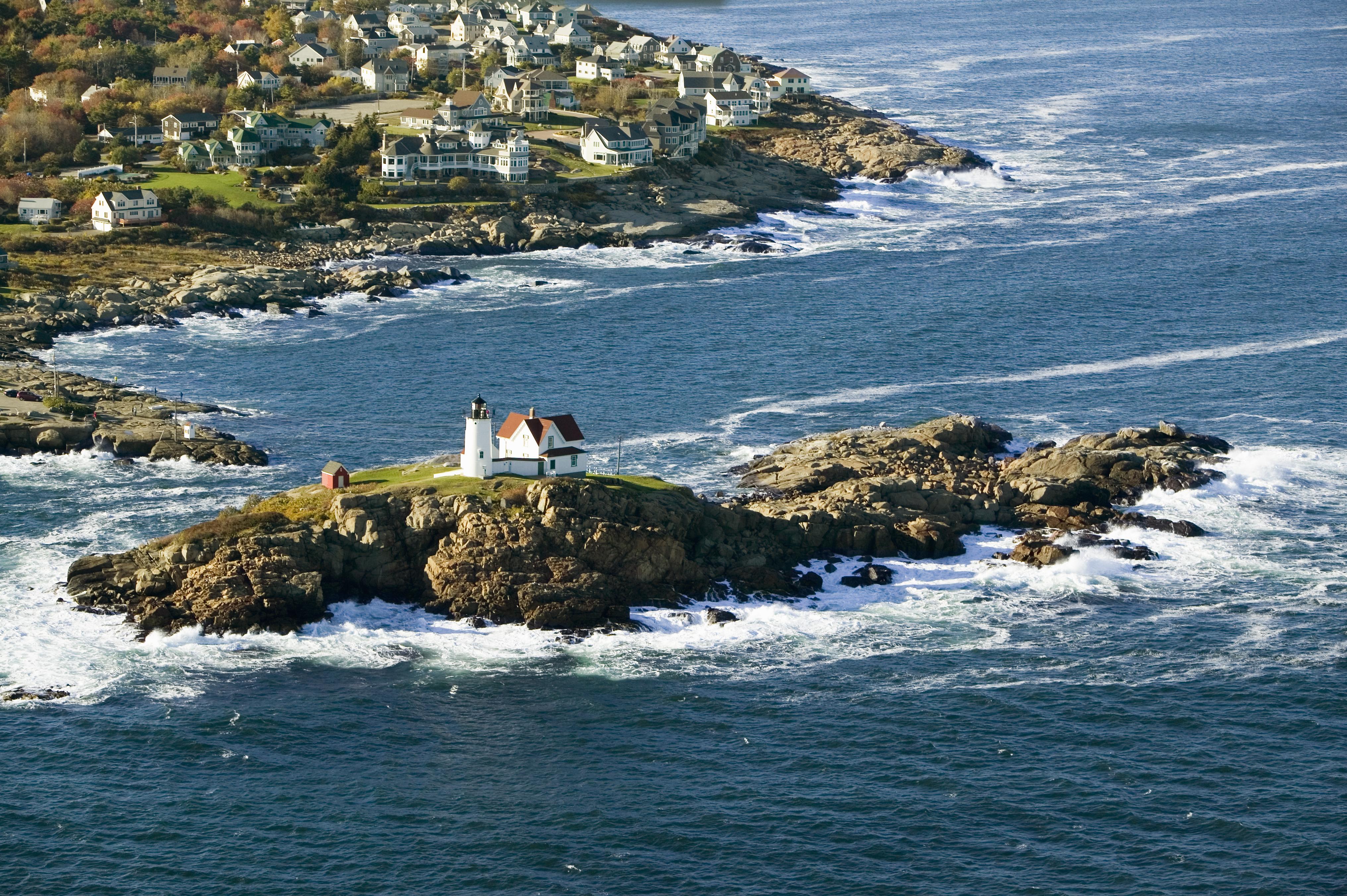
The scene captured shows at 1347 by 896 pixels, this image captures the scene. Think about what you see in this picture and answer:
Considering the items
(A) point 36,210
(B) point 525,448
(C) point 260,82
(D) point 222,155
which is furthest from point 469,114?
(B) point 525,448

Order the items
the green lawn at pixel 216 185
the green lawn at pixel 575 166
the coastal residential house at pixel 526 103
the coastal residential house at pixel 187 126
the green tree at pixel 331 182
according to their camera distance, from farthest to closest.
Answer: the coastal residential house at pixel 526 103, the coastal residential house at pixel 187 126, the green lawn at pixel 575 166, the green tree at pixel 331 182, the green lawn at pixel 216 185

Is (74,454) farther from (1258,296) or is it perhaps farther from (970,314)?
(1258,296)

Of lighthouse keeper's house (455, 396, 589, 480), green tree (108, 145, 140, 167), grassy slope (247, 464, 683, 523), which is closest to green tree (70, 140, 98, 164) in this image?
green tree (108, 145, 140, 167)

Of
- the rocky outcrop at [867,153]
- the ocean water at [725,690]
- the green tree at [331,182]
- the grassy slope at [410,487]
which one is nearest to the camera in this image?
the ocean water at [725,690]

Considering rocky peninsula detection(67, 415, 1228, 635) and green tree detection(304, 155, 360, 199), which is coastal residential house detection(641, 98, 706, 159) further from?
rocky peninsula detection(67, 415, 1228, 635)

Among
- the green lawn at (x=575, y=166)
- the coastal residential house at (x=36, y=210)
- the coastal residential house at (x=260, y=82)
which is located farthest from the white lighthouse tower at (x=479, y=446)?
the coastal residential house at (x=260, y=82)

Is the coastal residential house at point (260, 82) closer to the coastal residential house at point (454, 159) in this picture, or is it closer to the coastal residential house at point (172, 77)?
the coastal residential house at point (172, 77)
